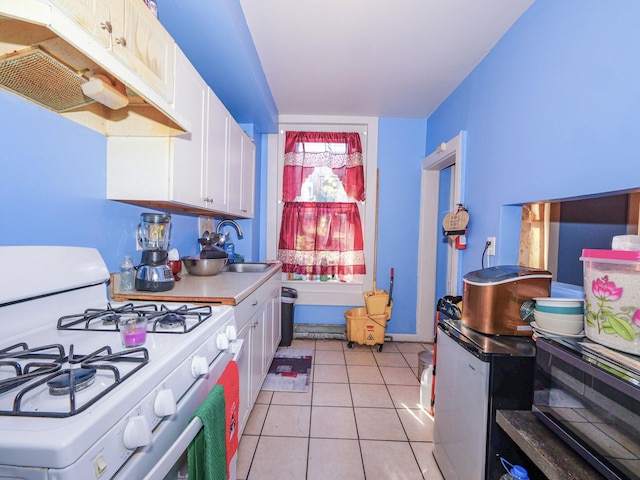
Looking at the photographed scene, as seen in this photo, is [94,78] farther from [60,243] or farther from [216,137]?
[216,137]

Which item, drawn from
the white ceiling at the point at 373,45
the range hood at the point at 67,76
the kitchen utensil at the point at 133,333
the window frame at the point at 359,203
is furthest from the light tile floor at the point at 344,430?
the white ceiling at the point at 373,45

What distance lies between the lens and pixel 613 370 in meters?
0.75

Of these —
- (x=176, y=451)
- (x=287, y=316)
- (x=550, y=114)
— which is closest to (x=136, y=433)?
(x=176, y=451)

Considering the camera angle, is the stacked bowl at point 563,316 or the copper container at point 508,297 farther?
the copper container at point 508,297

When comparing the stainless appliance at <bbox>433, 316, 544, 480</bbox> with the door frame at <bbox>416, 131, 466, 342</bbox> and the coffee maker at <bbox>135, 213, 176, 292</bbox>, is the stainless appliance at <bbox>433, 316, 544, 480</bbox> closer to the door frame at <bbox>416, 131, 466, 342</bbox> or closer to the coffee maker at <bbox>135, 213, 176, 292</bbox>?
the coffee maker at <bbox>135, 213, 176, 292</bbox>

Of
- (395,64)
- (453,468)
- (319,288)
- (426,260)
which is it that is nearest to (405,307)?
(426,260)

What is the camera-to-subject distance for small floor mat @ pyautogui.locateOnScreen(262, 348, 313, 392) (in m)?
2.37

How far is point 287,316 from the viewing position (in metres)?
3.11

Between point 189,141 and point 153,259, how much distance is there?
65 cm

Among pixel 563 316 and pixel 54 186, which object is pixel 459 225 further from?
pixel 54 186

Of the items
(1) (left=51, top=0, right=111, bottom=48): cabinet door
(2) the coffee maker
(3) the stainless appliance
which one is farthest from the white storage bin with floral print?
(2) the coffee maker

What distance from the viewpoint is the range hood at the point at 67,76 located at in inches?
28.7

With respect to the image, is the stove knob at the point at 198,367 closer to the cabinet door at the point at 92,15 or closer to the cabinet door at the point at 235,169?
the cabinet door at the point at 92,15

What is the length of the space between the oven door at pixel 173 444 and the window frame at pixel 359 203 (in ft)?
7.90
